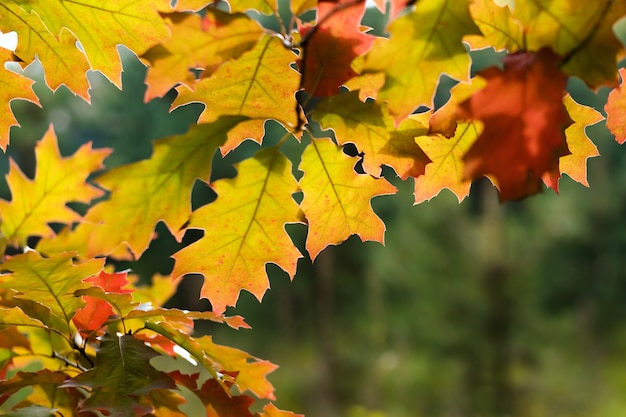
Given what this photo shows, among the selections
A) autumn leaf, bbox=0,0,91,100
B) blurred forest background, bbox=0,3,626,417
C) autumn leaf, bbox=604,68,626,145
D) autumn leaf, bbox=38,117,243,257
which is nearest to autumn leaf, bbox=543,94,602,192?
autumn leaf, bbox=604,68,626,145

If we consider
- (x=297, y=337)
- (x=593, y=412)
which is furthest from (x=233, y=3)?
(x=297, y=337)

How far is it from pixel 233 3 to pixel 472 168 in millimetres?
172

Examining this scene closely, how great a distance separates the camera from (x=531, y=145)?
0.96ft

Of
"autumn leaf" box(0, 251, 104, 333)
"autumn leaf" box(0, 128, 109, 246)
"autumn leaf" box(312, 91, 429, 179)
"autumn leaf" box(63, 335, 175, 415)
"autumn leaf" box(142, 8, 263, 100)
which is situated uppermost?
"autumn leaf" box(142, 8, 263, 100)

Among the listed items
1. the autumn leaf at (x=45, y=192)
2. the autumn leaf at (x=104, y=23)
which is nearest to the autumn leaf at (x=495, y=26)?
the autumn leaf at (x=104, y=23)

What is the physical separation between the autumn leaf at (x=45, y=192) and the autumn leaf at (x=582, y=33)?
0.53 meters

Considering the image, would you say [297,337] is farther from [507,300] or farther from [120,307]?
[120,307]

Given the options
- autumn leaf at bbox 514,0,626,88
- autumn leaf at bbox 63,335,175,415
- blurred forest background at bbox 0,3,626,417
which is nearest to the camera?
autumn leaf at bbox 514,0,626,88

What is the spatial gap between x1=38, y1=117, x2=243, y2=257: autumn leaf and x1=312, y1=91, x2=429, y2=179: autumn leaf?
0.21ft

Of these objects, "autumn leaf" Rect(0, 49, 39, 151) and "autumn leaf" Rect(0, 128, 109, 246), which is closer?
"autumn leaf" Rect(0, 49, 39, 151)

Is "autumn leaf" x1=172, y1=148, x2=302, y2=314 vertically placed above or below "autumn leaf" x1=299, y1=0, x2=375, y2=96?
below

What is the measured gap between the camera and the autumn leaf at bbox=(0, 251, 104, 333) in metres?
0.42

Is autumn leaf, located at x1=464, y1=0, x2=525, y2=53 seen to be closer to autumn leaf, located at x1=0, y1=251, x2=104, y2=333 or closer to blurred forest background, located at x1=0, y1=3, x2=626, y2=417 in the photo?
autumn leaf, located at x1=0, y1=251, x2=104, y2=333

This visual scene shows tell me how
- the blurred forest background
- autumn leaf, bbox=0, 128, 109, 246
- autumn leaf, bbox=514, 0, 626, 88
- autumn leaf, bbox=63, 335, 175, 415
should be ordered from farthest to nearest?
the blurred forest background, autumn leaf, bbox=0, 128, 109, 246, autumn leaf, bbox=63, 335, 175, 415, autumn leaf, bbox=514, 0, 626, 88
